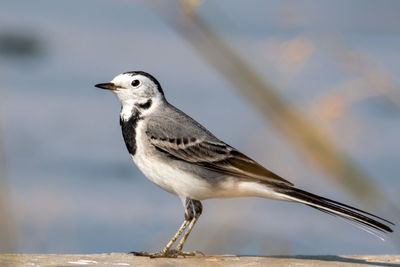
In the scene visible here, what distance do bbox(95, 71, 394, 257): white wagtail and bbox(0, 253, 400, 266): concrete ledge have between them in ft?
1.22

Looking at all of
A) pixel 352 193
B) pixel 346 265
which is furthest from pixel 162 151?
pixel 352 193

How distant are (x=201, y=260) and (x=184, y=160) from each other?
85 cm

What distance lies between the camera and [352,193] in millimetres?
2396

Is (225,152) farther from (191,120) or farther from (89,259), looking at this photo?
(89,259)

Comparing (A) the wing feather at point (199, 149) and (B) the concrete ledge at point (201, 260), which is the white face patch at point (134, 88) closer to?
(A) the wing feather at point (199, 149)

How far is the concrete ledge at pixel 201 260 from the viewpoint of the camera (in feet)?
15.3

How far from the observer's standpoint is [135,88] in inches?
235

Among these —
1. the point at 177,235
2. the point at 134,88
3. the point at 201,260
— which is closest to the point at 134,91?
the point at 134,88

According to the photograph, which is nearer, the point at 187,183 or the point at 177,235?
the point at 187,183

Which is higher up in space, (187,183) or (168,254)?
(187,183)

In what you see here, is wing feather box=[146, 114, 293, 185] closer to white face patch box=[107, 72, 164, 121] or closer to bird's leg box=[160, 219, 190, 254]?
white face patch box=[107, 72, 164, 121]

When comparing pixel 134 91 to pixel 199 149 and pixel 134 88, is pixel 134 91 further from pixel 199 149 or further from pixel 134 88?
pixel 199 149

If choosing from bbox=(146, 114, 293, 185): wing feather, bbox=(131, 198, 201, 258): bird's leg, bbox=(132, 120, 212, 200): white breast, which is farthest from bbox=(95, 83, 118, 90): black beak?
bbox=(131, 198, 201, 258): bird's leg

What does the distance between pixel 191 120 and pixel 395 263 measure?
2051 mm
